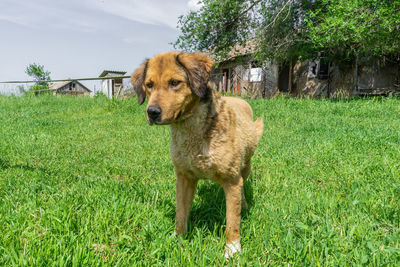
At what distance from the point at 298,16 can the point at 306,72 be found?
516 centimetres

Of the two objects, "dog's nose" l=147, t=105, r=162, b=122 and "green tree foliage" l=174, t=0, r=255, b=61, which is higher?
"green tree foliage" l=174, t=0, r=255, b=61

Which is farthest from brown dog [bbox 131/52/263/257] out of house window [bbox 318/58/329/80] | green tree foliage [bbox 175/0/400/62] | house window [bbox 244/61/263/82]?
house window [bbox 244/61/263/82]

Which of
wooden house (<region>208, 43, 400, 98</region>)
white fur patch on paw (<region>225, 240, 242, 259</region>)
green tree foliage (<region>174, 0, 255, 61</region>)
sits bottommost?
white fur patch on paw (<region>225, 240, 242, 259</region>)

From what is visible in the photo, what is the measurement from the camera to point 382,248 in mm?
1972

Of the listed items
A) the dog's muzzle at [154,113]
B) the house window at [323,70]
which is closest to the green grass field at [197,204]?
the dog's muzzle at [154,113]

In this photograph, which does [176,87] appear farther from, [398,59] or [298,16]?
[398,59]

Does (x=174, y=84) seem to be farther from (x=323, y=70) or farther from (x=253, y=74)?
(x=253, y=74)

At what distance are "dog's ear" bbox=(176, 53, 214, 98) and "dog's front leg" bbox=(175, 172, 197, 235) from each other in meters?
0.80

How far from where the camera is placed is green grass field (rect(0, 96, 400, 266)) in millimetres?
1911

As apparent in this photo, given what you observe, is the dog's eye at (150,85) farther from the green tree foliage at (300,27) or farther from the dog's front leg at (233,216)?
the green tree foliage at (300,27)

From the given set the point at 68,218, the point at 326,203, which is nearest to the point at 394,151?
the point at 326,203

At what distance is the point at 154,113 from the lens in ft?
6.55

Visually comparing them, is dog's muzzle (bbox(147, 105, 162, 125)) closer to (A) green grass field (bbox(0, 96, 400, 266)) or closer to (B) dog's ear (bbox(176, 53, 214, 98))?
(B) dog's ear (bbox(176, 53, 214, 98))

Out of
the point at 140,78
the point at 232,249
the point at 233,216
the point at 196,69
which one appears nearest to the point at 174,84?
the point at 196,69
